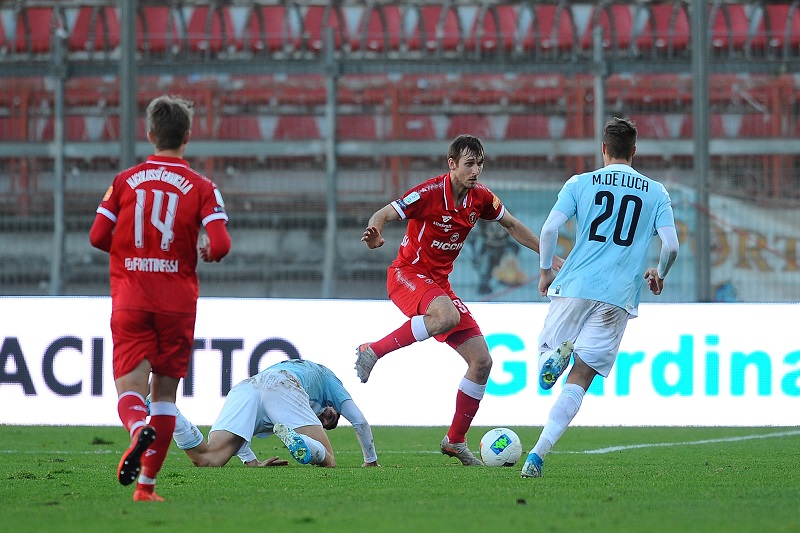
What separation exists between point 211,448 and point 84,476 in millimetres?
810

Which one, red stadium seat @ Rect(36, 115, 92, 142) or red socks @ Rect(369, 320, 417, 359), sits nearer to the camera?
red socks @ Rect(369, 320, 417, 359)

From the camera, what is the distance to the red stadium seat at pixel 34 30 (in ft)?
44.4

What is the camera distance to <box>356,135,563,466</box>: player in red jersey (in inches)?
275

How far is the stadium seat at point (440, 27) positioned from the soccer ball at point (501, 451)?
726cm

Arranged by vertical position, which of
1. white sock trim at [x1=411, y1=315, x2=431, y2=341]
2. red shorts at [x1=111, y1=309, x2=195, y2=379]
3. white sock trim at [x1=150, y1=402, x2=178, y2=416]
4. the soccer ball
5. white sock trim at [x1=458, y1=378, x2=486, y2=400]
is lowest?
the soccer ball

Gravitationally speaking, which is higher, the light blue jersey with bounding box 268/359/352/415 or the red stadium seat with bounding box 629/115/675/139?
the red stadium seat with bounding box 629/115/675/139

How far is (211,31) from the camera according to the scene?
46.4ft

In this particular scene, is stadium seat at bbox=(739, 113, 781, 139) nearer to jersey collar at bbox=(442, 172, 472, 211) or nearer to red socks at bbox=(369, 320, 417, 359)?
jersey collar at bbox=(442, 172, 472, 211)

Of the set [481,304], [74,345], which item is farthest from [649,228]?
[74,345]

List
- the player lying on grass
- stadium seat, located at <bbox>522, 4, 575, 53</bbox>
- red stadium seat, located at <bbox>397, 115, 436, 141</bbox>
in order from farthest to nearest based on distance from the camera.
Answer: red stadium seat, located at <bbox>397, 115, 436, 141</bbox>
stadium seat, located at <bbox>522, 4, 575, 53</bbox>
the player lying on grass

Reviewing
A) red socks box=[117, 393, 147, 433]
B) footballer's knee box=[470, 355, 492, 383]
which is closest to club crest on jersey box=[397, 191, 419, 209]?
footballer's knee box=[470, 355, 492, 383]

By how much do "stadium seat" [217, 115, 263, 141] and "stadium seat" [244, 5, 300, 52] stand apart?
2.71 ft

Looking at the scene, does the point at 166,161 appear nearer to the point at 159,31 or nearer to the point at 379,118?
the point at 379,118

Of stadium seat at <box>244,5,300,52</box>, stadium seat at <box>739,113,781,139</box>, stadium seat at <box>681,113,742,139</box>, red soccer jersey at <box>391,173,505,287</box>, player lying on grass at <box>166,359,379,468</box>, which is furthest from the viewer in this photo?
stadium seat at <box>244,5,300,52</box>
